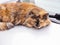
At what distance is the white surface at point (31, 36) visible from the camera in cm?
123

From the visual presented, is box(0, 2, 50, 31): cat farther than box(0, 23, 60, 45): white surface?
Yes

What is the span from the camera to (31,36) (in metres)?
1.33

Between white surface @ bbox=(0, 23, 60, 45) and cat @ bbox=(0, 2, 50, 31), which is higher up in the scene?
cat @ bbox=(0, 2, 50, 31)

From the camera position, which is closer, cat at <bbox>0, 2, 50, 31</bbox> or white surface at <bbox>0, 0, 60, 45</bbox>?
white surface at <bbox>0, 0, 60, 45</bbox>

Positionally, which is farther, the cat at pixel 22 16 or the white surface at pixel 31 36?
the cat at pixel 22 16

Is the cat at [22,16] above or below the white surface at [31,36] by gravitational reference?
above

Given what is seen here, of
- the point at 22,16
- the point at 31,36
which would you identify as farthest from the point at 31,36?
the point at 22,16

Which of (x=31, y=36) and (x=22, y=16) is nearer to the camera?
(x=31, y=36)

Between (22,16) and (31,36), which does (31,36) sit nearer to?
(31,36)

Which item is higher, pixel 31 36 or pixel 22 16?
pixel 22 16

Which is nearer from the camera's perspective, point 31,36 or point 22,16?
point 31,36

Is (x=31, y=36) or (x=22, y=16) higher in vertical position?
(x=22, y=16)

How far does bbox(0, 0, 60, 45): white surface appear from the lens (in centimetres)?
123

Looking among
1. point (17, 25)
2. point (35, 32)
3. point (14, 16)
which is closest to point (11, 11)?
point (14, 16)
